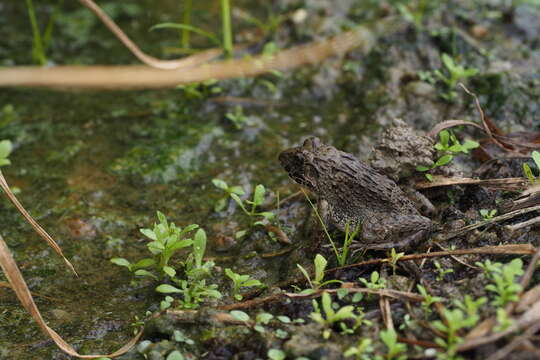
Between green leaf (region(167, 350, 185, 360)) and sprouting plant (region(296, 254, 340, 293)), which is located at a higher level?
sprouting plant (region(296, 254, 340, 293))

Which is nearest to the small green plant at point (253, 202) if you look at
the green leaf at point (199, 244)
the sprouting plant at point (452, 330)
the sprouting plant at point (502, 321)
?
the green leaf at point (199, 244)

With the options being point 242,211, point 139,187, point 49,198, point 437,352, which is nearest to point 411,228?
point 437,352

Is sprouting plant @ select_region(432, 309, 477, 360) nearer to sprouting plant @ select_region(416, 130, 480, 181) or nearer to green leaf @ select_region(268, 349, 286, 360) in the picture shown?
green leaf @ select_region(268, 349, 286, 360)

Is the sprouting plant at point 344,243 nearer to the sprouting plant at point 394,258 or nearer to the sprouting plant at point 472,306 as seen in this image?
the sprouting plant at point 394,258

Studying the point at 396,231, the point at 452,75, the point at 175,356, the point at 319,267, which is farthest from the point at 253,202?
the point at 452,75

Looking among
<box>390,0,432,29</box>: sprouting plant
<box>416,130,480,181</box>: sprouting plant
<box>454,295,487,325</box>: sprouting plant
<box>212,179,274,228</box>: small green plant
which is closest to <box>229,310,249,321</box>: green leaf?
<box>212,179,274,228</box>: small green plant

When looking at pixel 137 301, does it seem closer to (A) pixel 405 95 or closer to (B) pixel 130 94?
(B) pixel 130 94

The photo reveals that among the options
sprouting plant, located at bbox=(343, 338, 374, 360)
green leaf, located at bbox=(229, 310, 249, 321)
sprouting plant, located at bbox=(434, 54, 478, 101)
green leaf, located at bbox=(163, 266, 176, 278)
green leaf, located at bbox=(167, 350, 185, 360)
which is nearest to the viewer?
sprouting plant, located at bbox=(343, 338, 374, 360)
